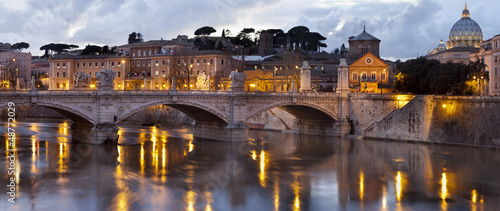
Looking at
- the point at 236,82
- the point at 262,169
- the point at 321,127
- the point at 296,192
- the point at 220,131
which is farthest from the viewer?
the point at 321,127

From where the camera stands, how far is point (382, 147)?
5262 cm

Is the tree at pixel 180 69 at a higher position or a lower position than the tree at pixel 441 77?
higher

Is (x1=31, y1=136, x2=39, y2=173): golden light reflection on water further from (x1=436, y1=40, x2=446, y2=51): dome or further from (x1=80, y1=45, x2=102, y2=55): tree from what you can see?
(x1=436, y1=40, x2=446, y2=51): dome

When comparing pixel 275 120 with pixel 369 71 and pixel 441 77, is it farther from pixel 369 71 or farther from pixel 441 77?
pixel 369 71

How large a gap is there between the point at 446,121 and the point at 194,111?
26.0 m

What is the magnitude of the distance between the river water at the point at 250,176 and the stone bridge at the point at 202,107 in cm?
222

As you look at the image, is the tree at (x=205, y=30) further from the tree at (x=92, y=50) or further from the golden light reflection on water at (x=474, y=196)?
the golden light reflection on water at (x=474, y=196)

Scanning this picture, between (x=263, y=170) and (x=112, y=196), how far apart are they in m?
12.9

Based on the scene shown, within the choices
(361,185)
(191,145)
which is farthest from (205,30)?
(361,185)

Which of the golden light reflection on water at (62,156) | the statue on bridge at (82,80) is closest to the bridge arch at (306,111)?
the statue on bridge at (82,80)

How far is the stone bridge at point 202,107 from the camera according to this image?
47841 millimetres

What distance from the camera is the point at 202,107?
53.5m

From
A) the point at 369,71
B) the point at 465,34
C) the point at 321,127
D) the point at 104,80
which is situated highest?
the point at 465,34

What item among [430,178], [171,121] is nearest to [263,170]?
[430,178]
